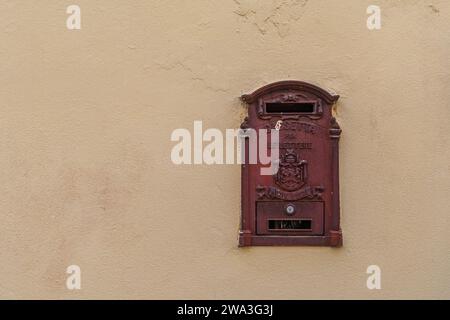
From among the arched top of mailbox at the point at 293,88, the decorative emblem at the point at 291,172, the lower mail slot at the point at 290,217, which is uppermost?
the arched top of mailbox at the point at 293,88

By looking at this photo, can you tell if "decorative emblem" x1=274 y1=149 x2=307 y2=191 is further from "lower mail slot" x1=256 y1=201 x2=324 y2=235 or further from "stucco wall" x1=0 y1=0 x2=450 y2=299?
"stucco wall" x1=0 y1=0 x2=450 y2=299

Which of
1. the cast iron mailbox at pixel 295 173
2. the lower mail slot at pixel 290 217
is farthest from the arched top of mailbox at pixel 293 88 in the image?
the lower mail slot at pixel 290 217

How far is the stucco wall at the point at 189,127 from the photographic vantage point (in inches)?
137

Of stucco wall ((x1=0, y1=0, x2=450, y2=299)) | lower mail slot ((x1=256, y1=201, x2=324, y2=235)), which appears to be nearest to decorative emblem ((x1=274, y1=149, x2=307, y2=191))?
lower mail slot ((x1=256, y1=201, x2=324, y2=235))

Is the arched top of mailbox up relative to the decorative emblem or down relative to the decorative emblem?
up

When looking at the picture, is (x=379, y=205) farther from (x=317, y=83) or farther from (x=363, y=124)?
(x=317, y=83)

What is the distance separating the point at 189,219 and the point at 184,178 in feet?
0.81

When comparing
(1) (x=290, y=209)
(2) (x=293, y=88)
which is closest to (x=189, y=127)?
(2) (x=293, y=88)

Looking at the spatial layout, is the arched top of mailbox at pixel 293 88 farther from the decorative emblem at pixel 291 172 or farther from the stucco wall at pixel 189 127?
the decorative emblem at pixel 291 172

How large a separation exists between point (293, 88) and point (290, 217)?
2.49ft

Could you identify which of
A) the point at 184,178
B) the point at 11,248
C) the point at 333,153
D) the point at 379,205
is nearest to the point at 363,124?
the point at 333,153

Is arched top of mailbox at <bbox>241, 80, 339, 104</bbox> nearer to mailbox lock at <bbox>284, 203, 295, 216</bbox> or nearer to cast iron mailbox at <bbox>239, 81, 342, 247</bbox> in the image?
cast iron mailbox at <bbox>239, 81, 342, 247</bbox>

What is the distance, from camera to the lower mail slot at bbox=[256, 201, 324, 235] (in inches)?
135

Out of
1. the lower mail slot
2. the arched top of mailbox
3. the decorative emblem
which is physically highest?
the arched top of mailbox
